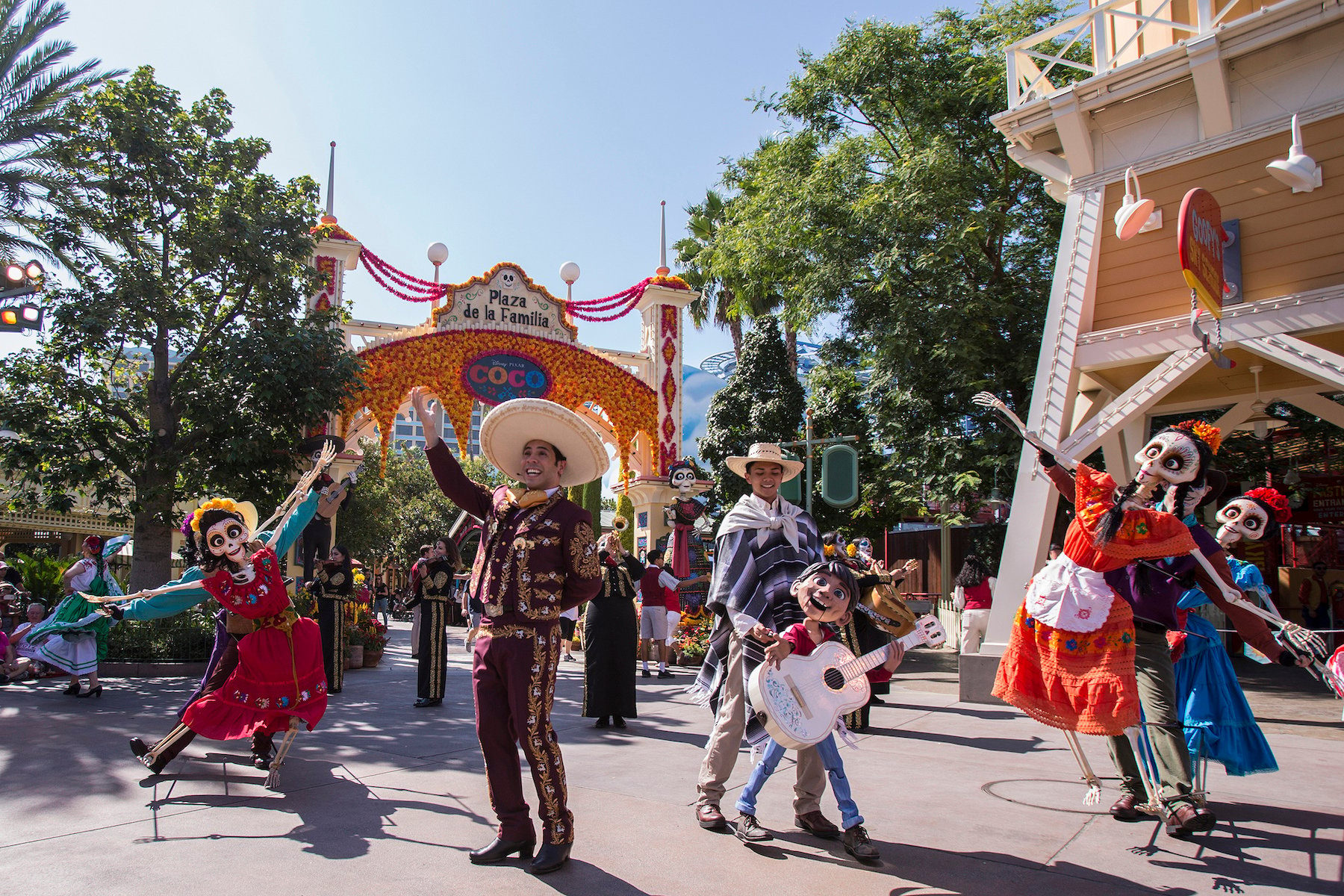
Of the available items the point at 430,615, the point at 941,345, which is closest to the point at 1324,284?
the point at 941,345

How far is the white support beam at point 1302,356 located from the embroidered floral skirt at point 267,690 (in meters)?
8.65

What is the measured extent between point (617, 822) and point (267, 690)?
209cm

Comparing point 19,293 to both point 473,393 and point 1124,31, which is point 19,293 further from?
point 1124,31

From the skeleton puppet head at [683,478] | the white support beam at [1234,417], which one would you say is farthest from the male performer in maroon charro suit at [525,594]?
the white support beam at [1234,417]

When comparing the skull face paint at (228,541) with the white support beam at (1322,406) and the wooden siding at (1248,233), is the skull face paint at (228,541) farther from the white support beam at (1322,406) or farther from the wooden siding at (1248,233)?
the white support beam at (1322,406)

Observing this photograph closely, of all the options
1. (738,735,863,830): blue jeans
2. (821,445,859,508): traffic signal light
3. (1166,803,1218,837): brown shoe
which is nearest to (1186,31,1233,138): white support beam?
(821,445,859,508): traffic signal light

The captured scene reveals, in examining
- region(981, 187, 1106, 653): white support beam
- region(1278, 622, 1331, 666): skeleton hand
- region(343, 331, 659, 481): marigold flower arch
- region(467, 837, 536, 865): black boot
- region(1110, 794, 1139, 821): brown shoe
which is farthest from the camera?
region(343, 331, 659, 481): marigold flower arch

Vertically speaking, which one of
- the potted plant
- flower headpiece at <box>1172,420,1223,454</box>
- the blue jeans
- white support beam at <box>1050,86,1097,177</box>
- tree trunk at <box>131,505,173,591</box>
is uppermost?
white support beam at <box>1050,86,1097,177</box>

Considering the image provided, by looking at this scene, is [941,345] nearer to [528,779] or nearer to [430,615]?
[430,615]

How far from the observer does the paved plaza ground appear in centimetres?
360

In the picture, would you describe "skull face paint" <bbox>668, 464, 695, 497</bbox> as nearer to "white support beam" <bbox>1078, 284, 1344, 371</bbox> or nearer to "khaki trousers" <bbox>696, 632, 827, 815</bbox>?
"khaki trousers" <bbox>696, 632, 827, 815</bbox>

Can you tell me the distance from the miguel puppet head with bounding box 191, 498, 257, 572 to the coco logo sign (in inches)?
524

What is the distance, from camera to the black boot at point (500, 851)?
378 cm

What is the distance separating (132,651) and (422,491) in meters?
30.5
